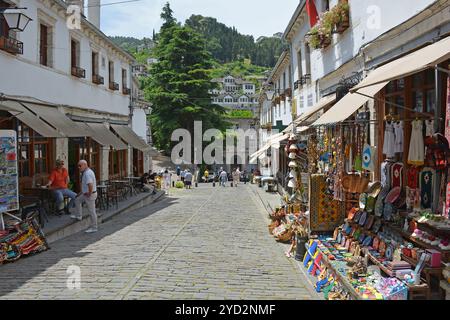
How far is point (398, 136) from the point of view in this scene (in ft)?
24.9

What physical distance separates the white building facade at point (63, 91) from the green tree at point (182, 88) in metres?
17.5

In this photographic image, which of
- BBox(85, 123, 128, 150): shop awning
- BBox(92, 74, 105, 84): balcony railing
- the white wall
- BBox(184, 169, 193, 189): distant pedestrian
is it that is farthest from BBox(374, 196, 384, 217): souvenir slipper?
BBox(184, 169, 193, 189): distant pedestrian

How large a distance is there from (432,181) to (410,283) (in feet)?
4.90

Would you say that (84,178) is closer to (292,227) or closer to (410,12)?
(292,227)

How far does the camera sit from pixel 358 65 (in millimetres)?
10523

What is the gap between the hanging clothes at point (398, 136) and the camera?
24.8 feet

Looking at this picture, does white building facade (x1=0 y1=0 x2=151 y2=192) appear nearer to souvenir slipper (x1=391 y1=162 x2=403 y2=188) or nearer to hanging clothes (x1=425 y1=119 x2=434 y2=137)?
souvenir slipper (x1=391 y1=162 x2=403 y2=188)

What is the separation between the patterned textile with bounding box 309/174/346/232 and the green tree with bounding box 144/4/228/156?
114 ft

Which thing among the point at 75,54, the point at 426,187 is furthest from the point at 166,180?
the point at 426,187

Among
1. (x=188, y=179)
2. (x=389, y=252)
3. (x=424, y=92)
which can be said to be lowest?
(x=389, y=252)

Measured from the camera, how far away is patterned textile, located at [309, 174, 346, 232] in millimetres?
9820

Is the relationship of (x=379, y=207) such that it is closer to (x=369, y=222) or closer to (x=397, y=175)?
(x=369, y=222)

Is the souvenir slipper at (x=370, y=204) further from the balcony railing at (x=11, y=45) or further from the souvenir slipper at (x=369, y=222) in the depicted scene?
the balcony railing at (x=11, y=45)

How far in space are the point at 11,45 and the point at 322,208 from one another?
374 inches
